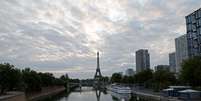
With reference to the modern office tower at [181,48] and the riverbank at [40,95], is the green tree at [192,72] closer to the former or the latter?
the riverbank at [40,95]

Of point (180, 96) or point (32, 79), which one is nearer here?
point (180, 96)

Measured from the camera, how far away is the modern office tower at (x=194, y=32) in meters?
90.4

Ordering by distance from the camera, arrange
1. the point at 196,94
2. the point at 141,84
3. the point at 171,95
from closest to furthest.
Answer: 1. the point at 196,94
2. the point at 171,95
3. the point at 141,84

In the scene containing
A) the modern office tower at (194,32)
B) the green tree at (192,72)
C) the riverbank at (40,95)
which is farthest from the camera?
the modern office tower at (194,32)

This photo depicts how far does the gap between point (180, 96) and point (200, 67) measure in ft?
33.5

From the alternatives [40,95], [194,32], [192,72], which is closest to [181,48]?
[194,32]

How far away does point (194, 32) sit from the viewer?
93.3 m

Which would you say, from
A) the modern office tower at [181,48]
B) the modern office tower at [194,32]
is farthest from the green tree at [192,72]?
the modern office tower at [181,48]

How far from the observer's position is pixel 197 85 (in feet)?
212

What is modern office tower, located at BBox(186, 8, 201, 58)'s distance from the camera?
9038 centimetres

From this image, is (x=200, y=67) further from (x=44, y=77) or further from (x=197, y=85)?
(x=44, y=77)

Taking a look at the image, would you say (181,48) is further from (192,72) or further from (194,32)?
(192,72)

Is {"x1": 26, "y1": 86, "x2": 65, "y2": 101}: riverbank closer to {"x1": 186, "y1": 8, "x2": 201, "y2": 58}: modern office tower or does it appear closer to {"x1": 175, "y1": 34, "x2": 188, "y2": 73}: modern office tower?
{"x1": 186, "y1": 8, "x2": 201, "y2": 58}: modern office tower

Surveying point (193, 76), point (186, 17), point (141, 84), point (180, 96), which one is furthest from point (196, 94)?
point (141, 84)
